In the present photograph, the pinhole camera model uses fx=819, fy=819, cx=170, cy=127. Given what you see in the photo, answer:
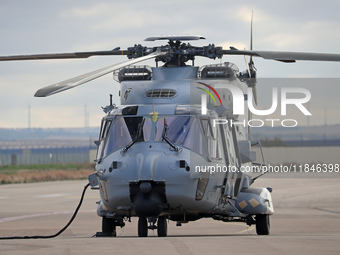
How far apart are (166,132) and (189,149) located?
22.3 inches

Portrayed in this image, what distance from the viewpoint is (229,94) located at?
702 inches

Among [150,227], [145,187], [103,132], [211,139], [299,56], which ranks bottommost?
[150,227]

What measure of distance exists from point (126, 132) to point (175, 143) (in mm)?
1157

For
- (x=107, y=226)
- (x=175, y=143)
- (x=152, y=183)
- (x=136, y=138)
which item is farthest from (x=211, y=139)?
(x=107, y=226)

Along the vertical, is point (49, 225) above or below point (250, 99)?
below

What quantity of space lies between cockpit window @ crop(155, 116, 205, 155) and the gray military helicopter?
0.02m

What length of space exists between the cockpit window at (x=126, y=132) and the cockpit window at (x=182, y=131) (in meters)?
0.24

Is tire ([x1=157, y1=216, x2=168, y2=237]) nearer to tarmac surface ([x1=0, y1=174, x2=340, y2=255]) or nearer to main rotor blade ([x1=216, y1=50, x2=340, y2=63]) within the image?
tarmac surface ([x1=0, y1=174, x2=340, y2=255])

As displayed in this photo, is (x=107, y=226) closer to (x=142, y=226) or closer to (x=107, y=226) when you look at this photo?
(x=107, y=226)

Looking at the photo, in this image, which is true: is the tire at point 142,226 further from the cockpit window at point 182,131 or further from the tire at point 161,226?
the cockpit window at point 182,131

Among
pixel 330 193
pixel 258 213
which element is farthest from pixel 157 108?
pixel 330 193

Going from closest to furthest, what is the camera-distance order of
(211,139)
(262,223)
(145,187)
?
(145,187) → (211,139) → (262,223)

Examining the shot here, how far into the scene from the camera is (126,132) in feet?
52.5

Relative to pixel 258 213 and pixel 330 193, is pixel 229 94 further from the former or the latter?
pixel 330 193
